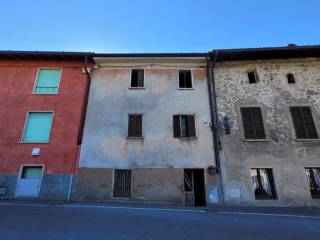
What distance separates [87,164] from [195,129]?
6089 millimetres

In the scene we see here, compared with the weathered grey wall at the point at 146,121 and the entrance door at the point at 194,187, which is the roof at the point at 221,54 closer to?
the weathered grey wall at the point at 146,121

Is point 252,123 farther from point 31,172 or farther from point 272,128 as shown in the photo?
point 31,172

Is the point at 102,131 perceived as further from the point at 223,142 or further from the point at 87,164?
the point at 223,142

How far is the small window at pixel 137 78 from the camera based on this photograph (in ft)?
45.0

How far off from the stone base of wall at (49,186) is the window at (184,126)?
244 inches

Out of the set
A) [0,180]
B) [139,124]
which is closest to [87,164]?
[139,124]

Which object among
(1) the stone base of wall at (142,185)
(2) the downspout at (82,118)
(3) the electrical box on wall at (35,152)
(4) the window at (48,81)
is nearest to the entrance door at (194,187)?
(1) the stone base of wall at (142,185)

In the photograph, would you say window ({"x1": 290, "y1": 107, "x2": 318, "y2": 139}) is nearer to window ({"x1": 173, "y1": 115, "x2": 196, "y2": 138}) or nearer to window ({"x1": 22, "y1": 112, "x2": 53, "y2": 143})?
window ({"x1": 173, "y1": 115, "x2": 196, "y2": 138})

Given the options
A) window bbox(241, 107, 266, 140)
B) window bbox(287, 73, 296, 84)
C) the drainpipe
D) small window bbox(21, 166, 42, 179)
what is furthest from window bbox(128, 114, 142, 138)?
window bbox(287, 73, 296, 84)

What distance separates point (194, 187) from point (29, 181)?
8.48m

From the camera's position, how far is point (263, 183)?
11227 millimetres

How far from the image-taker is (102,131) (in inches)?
486

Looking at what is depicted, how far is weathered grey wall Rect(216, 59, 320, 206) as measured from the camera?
35.8ft

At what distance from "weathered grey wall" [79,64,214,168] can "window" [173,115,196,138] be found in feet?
0.84
